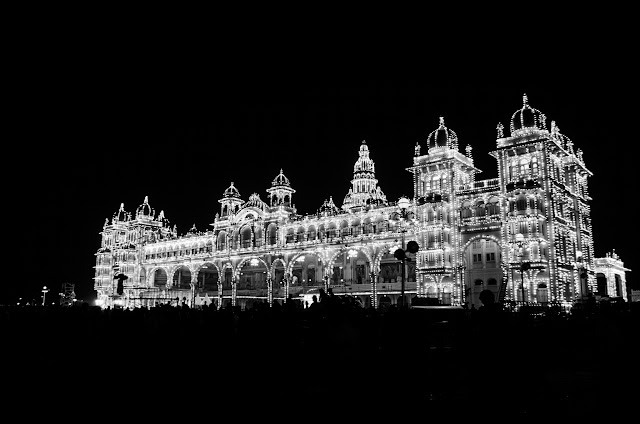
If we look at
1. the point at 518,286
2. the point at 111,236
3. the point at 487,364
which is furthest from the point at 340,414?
the point at 111,236

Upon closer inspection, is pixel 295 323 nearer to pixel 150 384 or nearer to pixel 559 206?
pixel 150 384

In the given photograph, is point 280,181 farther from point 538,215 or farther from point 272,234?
point 538,215

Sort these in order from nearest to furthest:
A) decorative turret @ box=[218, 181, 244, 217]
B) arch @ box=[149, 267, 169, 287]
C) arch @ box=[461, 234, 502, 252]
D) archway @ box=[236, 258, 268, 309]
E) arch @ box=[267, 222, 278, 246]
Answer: arch @ box=[461, 234, 502, 252], arch @ box=[267, 222, 278, 246], archway @ box=[236, 258, 268, 309], decorative turret @ box=[218, 181, 244, 217], arch @ box=[149, 267, 169, 287]

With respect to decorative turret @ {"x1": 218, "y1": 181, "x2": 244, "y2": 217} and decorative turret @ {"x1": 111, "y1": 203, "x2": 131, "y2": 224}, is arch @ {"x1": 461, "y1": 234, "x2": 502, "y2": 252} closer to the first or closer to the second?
decorative turret @ {"x1": 218, "y1": 181, "x2": 244, "y2": 217}

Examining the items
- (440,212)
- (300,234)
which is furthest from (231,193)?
(440,212)

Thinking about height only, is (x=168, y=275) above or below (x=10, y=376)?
above

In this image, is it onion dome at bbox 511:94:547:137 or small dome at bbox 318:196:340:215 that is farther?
small dome at bbox 318:196:340:215

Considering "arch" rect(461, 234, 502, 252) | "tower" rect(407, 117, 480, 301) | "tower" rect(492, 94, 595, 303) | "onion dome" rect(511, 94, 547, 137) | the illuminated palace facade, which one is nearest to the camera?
"tower" rect(492, 94, 595, 303)

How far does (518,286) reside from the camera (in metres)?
40.4

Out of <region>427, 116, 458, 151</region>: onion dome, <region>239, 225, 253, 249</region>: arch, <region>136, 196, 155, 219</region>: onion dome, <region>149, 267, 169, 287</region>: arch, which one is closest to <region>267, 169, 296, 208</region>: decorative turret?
<region>239, 225, 253, 249</region>: arch

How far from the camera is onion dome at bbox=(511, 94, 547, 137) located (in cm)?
4253

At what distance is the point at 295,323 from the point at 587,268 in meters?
36.4

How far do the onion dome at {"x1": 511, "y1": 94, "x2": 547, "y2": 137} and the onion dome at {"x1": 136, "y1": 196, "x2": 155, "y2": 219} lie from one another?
5344cm

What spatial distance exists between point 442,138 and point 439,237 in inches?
351
